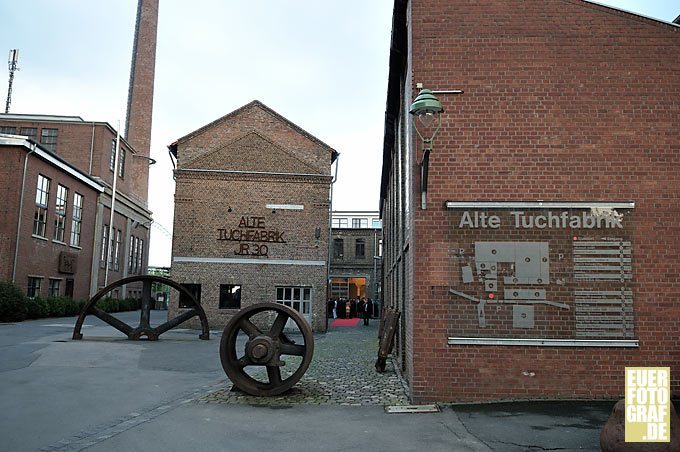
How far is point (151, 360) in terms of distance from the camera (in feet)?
42.2

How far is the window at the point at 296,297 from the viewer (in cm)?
2495

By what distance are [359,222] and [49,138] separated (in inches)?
1300

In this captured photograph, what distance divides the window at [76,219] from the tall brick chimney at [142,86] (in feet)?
51.4

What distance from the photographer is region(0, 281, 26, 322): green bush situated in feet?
74.7

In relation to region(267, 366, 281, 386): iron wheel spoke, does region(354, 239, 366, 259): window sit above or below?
above

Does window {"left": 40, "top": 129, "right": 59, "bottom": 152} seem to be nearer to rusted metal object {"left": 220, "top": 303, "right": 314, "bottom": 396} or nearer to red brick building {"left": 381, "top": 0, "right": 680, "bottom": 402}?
rusted metal object {"left": 220, "top": 303, "right": 314, "bottom": 396}

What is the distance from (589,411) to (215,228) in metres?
20.1

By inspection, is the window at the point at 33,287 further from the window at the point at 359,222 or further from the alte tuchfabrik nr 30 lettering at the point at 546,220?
A: the window at the point at 359,222

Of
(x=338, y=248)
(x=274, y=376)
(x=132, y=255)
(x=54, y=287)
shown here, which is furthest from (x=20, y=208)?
(x=338, y=248)

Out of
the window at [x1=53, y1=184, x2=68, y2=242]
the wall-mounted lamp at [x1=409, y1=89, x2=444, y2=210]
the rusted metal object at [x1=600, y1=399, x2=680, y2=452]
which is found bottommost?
the rusted metal object at [x1=600, y1=399, x2=680, y2=452]

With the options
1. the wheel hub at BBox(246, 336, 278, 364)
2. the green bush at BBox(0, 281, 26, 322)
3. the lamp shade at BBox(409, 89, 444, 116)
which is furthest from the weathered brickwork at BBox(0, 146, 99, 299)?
the lamp shade at BBox(409, 89, 444, 116)

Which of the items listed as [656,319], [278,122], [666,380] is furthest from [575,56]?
[278,122]

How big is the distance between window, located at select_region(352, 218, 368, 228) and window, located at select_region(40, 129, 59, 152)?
3216 centimetres

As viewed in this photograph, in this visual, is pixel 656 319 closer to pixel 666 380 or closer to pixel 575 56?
pixel 575 56
